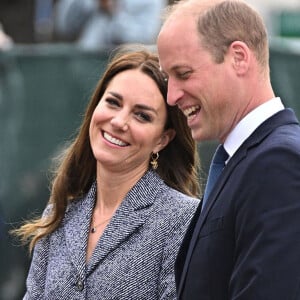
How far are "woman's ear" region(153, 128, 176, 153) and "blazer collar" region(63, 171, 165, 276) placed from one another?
3.9 inches

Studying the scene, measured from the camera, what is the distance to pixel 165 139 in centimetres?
421

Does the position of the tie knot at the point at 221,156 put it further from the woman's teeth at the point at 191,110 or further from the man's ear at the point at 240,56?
the man's ear at the point at 240,56

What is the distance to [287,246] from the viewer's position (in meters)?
2.77

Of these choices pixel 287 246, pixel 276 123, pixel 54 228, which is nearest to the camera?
pixel 287 246

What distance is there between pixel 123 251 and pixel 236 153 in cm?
106

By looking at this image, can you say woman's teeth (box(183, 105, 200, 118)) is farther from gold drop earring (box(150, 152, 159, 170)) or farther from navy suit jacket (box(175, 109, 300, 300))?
gold drop earring (box(150, 152, 159, 170))

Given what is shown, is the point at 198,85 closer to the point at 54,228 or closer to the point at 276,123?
the point at 276,123

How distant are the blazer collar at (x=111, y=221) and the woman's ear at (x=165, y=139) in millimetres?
100

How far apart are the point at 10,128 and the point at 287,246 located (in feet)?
15.2

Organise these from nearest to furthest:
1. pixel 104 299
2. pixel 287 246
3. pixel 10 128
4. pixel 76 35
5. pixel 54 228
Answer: pixel 287 246 → pixel 104 299 → pixel 54 228 → pixel 10 128 → pixel 76 35

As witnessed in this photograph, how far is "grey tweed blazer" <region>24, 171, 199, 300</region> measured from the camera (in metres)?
3.87

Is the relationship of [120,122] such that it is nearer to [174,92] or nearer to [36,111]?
[174,92]

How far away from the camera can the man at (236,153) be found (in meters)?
2.79

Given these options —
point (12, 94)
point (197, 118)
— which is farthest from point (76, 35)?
point (197, 118)
